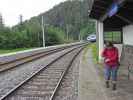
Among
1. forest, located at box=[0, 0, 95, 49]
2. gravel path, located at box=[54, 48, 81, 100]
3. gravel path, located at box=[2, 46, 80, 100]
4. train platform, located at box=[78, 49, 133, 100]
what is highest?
forest, located at box=[0, 0, 95, 49]

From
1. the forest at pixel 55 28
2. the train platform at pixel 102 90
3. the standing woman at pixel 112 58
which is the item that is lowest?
the train platform at pixel 102 90

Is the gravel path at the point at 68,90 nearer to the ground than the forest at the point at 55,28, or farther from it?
nearer to the ground

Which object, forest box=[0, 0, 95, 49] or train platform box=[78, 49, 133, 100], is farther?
forest box=[0, 0, 95, 49]

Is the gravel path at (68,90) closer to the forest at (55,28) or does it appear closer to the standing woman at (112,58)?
the standing woman at (112,58)

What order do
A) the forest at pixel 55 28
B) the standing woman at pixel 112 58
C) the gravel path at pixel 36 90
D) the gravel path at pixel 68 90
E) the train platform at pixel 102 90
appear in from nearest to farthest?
the train platform at pixel 102 90
the gravel path at pixel 36 90
the gravel path at pixel 68 90
the standing woman at pixel 112 58
the forest at pixel 55 28

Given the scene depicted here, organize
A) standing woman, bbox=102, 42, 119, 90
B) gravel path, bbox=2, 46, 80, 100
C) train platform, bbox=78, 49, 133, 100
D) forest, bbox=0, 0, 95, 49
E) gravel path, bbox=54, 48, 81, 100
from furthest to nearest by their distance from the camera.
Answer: forest, bbox=0, 0, 95, 49, standing woman, bbox=102, 42, 119, 90, gravel path, bbox=54, 48, 81, 100, gravel path, bbox=2, 46, 80, 100, train platform, bbox=78, 49, 133, 100

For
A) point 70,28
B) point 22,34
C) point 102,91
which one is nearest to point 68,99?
point 102,91

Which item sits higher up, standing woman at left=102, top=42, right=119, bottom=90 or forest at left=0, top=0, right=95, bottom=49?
forest at left=0, top=0, right=95, bottom=49

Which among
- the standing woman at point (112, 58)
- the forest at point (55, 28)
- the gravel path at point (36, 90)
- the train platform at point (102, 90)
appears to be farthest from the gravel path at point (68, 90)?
the forest at point (55, 28)

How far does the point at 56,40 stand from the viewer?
85125 mm

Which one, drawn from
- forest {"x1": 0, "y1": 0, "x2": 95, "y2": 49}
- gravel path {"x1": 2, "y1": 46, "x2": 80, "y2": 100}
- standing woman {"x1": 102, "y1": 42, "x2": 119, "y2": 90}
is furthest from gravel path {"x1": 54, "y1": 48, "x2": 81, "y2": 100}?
forest {"x1": 0, "y1": 0, "x2": 95, "y2": 49}

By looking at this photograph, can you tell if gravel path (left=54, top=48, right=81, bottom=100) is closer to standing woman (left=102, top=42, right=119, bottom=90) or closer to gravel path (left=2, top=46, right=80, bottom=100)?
gravel path (left=2, top=46, right=80, bottom=100)

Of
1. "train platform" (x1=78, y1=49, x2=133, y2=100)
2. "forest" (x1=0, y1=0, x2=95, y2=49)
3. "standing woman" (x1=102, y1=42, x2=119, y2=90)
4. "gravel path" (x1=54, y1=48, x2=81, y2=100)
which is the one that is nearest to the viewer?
"train platform" (x1=78, y1=49, x2=133, y2=100)

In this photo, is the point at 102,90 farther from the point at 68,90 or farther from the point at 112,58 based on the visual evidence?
the point at 68,90
